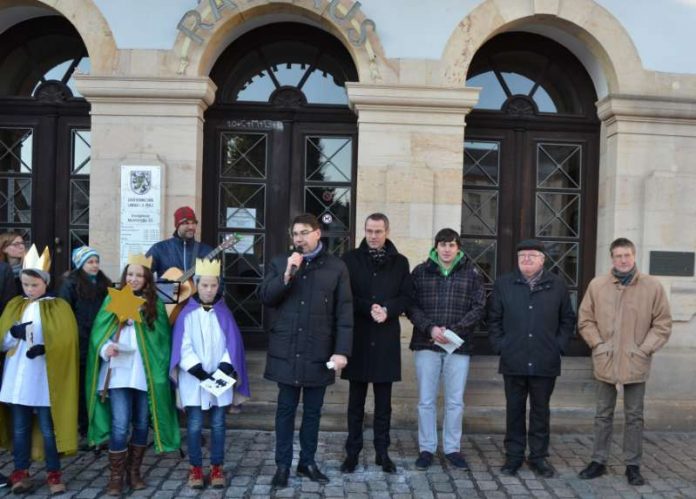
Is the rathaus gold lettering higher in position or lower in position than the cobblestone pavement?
higher

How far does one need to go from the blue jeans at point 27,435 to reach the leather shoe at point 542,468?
11.5ft

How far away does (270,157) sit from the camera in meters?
7.29

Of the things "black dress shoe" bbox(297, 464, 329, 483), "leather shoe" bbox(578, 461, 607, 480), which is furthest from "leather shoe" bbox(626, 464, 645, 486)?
"black dress shoe" bbox(297, 464, 329, 483)

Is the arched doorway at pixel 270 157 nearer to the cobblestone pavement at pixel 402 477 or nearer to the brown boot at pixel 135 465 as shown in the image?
the cobblestone pavement at pixel 402 477

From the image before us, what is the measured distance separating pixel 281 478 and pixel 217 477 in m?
0.45

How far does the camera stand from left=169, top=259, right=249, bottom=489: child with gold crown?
4.46 metres

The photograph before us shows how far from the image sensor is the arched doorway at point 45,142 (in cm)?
732

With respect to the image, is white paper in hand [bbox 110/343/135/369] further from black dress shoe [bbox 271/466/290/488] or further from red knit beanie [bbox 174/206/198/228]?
red knit beanie [bbox 174/206/198/228]

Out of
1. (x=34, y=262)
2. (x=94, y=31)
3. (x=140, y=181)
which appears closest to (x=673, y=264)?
(x=140, y=181)

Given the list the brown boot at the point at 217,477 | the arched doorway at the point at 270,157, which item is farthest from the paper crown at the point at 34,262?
the arched doorway at the point at 270,157

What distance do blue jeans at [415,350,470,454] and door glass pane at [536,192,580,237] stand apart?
9.50 feet

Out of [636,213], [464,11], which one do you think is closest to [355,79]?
[464,11]

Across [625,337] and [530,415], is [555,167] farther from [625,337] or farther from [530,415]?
[530,415]

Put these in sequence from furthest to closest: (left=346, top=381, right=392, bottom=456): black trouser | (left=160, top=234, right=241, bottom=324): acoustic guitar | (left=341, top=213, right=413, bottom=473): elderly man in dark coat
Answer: (left=160, top=234, right=241, bottom=324): acoustic guitar
(left=346, top=381, right=392, bottom=456): black trouser
(left=341, top=213, right=413, bottom=473): elderly man in dark coat
